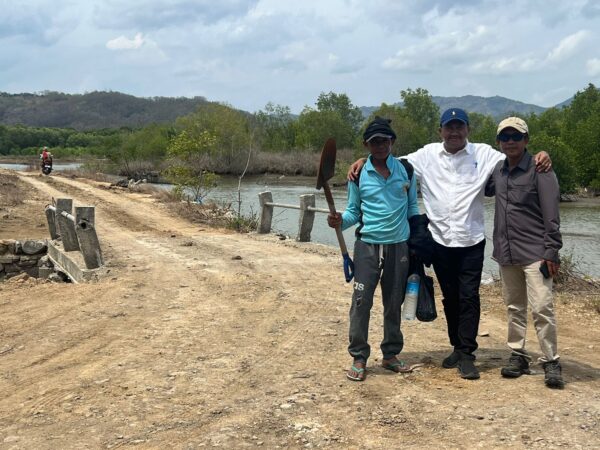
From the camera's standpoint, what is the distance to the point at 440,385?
173 inches

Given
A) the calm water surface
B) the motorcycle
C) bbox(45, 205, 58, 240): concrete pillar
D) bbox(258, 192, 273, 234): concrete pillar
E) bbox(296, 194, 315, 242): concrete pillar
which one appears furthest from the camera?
the motorcycle

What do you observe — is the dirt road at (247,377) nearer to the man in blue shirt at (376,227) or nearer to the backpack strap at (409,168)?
the man in blue shirt at (376,227)

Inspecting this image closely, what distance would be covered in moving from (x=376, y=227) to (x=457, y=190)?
66cm

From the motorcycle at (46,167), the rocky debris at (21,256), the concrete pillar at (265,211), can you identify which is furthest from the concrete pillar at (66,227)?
the motorcycle at (46,167)

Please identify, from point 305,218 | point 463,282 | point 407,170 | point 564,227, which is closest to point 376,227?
point 407,170

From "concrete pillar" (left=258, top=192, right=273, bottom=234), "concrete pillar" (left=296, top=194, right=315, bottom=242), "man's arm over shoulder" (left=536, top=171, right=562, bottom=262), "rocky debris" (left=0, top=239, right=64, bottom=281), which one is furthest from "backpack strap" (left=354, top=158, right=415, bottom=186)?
"rocky debris" (left=0, top=239, right=64, bottom=281)

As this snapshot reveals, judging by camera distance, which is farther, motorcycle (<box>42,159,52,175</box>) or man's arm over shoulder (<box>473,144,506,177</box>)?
motorcycle (<box>42,159,52,175</box>)

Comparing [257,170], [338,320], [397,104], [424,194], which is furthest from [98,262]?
[397,104]

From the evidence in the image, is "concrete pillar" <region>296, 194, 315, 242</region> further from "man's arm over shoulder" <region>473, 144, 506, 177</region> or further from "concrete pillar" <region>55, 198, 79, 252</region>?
"man's arm over shoulder" <region>473, 144, 506, 177</region>

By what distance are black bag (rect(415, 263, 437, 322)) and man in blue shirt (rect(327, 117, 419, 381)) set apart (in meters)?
Result: 0.13

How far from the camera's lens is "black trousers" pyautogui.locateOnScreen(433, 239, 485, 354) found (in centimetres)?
452

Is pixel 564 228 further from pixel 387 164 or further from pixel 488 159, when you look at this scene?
pixel 387 164

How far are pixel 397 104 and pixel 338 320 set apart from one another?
278ft

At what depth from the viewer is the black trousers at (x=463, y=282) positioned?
452cm
